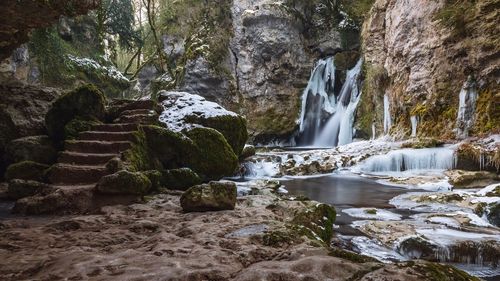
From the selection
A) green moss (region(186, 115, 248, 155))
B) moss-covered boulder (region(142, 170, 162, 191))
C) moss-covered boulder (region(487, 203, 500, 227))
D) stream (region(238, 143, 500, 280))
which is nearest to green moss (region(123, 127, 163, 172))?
moss-covered boulder (region(142, 170, 162, 191))

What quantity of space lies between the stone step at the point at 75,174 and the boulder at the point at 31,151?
125 cm

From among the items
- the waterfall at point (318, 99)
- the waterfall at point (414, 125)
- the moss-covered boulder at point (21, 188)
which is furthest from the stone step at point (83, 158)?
the waterfall at point (318, 99)

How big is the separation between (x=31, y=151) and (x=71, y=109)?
4.15 ft

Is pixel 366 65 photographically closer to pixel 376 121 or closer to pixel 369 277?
pixel 376 121

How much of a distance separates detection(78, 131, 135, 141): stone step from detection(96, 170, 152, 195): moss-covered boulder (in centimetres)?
189

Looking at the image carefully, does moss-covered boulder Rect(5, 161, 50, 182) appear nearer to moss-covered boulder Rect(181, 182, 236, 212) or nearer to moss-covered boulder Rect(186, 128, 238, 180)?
moss-covered boulder Rect(186, 128, 238, 180)

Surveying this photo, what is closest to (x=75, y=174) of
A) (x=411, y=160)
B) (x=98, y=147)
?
(x=98, y=147)

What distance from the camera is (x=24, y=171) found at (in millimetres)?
6305

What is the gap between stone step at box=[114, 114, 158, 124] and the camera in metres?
7.97

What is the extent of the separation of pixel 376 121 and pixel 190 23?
15.2m

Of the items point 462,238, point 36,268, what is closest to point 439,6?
point 462,238

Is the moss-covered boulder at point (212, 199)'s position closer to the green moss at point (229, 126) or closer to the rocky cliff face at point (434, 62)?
the green moss at point (229, 126)

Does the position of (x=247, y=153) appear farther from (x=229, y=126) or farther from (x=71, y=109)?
(x=71, y=109)

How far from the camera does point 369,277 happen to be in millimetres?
2145
